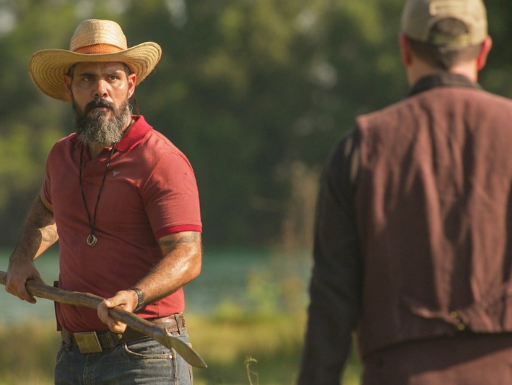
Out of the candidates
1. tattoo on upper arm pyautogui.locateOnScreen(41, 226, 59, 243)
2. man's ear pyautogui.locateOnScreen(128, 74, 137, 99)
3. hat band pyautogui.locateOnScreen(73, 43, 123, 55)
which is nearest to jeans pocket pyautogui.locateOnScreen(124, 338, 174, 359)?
tattoo on upper arm pyautogui.locateOnScreen(41, 226, 59, 243)

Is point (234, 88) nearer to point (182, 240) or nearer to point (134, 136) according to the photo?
point (134, 136)

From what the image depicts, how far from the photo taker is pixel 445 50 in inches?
99.0

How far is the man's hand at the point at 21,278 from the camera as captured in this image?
403cm

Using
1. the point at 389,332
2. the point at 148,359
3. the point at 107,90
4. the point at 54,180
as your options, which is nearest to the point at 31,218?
the point at 54,180

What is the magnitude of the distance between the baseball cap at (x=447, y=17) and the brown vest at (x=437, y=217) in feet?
0.43

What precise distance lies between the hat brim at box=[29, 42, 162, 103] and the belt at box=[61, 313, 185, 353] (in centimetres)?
112

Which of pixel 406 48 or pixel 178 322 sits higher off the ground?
pixel 406 48

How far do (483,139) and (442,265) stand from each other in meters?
0.33

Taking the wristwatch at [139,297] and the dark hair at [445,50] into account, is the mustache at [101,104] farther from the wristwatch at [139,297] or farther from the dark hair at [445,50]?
the dark hair at [445,50]

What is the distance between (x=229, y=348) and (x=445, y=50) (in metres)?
11.4

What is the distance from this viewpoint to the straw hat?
4.05 m

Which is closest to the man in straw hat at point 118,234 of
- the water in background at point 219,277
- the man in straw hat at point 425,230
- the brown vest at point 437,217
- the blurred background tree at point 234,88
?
the man in straw hat at point 425,230

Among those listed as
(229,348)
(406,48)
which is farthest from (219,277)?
(406,48)

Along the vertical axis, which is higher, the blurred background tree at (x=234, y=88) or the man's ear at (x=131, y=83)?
the man's ear at (x=131, y=83)
